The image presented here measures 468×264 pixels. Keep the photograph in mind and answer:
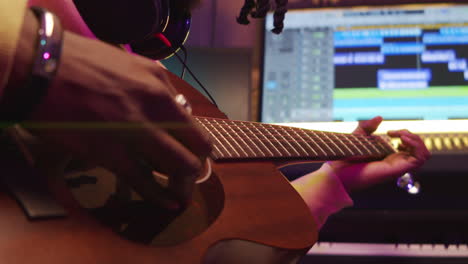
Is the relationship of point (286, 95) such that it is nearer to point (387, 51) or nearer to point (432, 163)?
point (387, 51)

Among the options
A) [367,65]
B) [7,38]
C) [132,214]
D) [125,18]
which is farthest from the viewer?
[367,65]

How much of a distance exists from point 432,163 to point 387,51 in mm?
459

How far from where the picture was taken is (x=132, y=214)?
557 mm

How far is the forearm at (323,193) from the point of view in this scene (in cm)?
86

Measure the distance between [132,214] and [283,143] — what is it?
1.08ft

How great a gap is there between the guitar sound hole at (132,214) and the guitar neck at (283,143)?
121mm

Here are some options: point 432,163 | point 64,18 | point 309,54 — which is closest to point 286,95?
point 309,54

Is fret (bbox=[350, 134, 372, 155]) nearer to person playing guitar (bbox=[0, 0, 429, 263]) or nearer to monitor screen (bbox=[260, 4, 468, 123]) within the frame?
person playing guitar (bbox=[0, 0, 429, 263])

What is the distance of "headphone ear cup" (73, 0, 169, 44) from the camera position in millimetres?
800

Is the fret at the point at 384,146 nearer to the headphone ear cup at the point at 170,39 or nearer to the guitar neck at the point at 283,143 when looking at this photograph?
the guitar neck at the point at 283,143

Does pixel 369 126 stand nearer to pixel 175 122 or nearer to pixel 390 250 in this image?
pixel 390 250

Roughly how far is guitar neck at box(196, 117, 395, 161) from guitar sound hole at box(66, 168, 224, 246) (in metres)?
0.12

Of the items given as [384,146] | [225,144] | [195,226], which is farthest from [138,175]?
[384,146]

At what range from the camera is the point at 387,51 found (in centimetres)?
130
